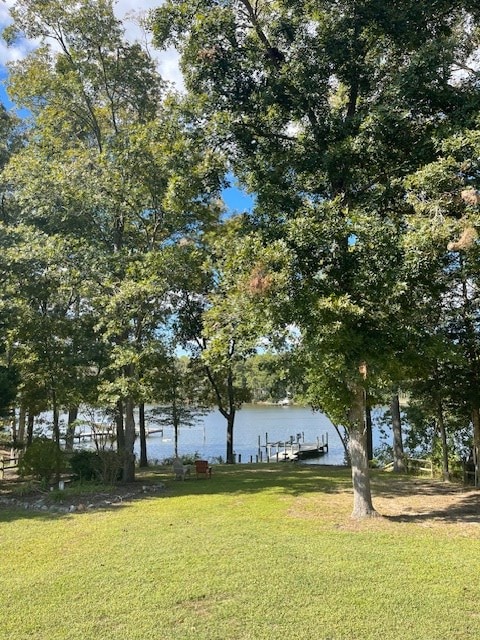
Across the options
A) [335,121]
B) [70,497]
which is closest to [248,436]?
[70,497]

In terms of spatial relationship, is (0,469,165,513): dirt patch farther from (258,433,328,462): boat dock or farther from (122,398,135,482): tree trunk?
(258,433,328,462): boat dock

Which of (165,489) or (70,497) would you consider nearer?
(70,497)

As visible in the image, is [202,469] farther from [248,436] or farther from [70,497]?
[248,436]

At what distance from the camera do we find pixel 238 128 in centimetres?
968

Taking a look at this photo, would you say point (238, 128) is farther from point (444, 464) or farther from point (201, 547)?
point (444, 464)

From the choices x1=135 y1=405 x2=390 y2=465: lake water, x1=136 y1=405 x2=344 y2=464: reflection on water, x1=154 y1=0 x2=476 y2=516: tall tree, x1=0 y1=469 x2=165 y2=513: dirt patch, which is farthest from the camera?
x1=136 y1=405 x2=344 y2=464: reflection on water

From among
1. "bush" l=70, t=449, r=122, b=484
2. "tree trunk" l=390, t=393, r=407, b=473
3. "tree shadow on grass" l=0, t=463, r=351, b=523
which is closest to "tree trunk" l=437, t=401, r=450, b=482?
"tree trunk" l=390, t=393, r=407, b=473

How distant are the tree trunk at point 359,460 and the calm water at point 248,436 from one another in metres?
18.3

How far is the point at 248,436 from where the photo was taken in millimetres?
46219

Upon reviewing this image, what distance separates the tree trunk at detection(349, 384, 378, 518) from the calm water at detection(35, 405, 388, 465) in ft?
60.1

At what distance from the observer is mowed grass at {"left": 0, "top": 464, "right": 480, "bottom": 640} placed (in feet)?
13.7

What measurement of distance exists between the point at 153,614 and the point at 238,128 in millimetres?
8243

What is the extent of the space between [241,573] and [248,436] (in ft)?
136

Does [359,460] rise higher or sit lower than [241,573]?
higher
